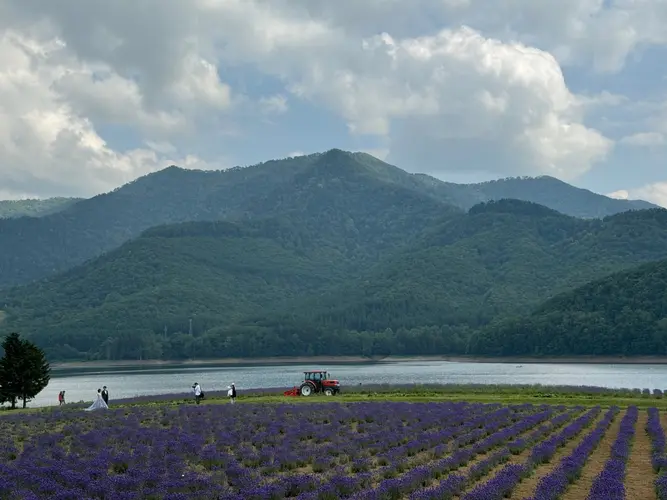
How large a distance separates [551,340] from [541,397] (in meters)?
140

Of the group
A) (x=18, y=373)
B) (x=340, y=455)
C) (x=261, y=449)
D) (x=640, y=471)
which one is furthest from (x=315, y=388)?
(x=640, y=471)

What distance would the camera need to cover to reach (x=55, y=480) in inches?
851

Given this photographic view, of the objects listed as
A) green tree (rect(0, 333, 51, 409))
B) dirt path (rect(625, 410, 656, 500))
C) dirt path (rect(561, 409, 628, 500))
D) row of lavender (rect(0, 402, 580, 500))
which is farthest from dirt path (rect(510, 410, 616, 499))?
green tree (rect(0, 333, 51, 409))

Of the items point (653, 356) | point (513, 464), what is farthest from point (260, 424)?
point (653, 356)

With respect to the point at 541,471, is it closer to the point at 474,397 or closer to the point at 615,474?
the point at 615,474

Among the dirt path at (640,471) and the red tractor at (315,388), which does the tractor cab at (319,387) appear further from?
the dirt path at (640,471)

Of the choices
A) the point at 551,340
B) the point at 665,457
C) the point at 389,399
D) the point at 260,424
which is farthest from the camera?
the point at 551,340

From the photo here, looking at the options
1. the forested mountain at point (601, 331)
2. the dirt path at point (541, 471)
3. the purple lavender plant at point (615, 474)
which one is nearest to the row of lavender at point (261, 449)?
the dirt path at point (541, 471)

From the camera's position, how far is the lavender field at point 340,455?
64.8 feet

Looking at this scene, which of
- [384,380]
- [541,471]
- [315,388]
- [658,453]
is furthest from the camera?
[384,380]

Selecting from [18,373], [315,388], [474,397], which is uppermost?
[18,373]

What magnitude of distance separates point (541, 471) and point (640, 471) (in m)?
2.75

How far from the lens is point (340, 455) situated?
26188 millimetres

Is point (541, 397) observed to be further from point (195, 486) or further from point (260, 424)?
point (195, 486)
